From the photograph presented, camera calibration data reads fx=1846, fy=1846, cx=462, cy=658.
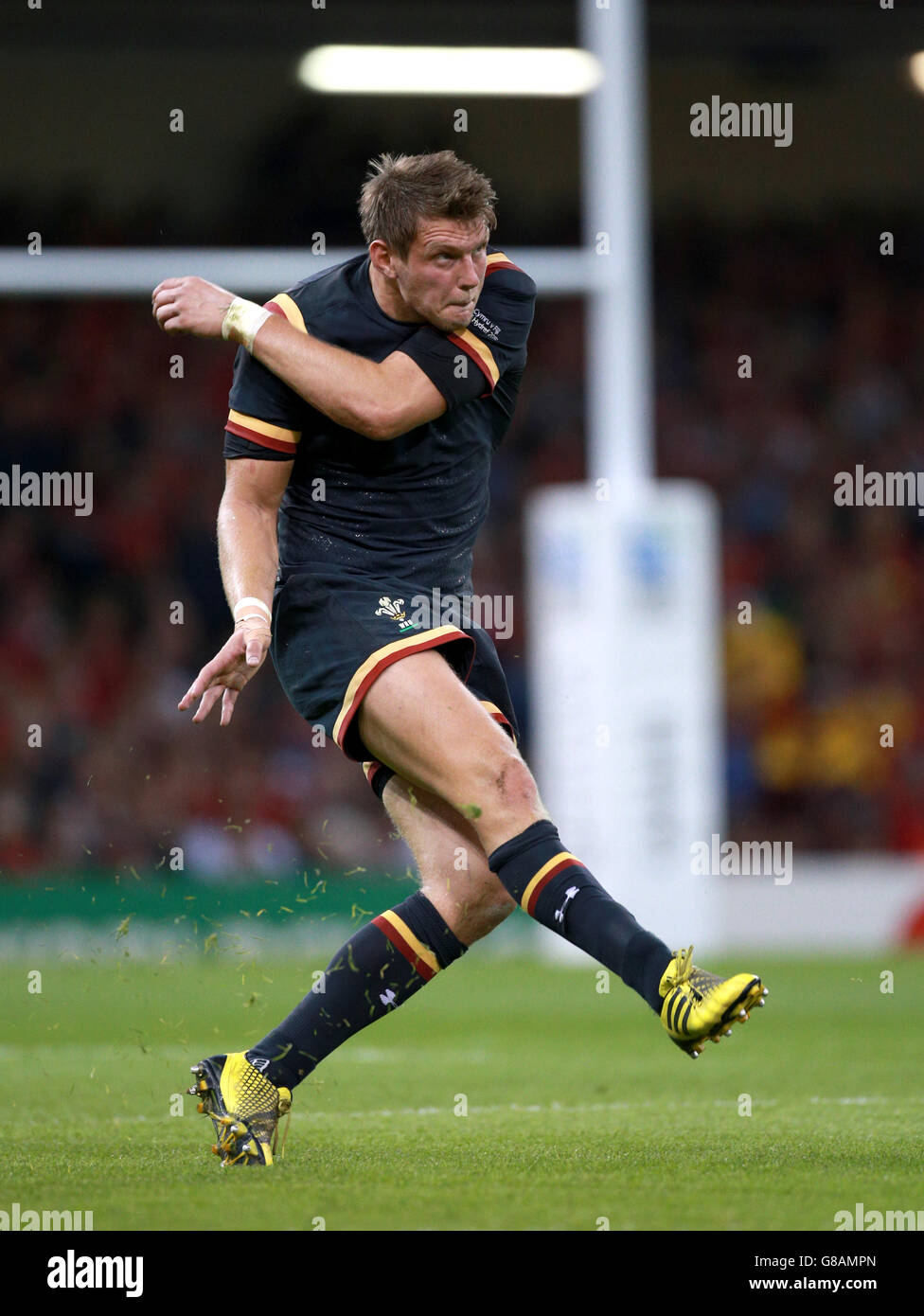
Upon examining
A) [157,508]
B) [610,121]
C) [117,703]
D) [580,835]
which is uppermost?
[610,121]

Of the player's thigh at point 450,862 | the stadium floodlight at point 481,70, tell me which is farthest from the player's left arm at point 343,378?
the stadium floodlight at point 481,70

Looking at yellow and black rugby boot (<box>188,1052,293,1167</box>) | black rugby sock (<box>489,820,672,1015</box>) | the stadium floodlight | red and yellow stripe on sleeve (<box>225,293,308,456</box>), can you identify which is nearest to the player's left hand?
red and yellow stripe on sleeve (<box>225,293,308,456</box>)

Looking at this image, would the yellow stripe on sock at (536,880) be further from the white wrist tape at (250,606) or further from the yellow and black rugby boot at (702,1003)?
the white wrist tape at (250,606)

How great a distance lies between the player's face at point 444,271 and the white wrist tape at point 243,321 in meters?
0.29

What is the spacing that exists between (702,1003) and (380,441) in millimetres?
1340

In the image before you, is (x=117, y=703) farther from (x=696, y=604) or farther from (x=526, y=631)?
(x=696, y=604)

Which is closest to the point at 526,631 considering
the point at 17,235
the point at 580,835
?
the point at 580,835

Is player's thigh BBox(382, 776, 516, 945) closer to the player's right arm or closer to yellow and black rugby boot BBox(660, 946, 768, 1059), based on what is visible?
the player's right arm

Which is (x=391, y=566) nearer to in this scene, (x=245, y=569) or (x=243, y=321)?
(x=245, y=569)

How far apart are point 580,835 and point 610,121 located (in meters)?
4.08

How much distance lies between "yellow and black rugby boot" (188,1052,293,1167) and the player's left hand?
1473 mm

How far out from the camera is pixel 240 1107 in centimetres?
364

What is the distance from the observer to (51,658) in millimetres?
A: 13164

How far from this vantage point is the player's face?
3.61m
